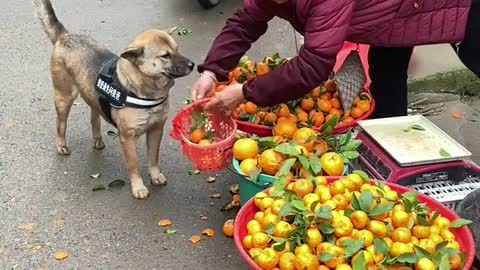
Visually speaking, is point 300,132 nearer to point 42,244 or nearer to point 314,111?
point 314,111

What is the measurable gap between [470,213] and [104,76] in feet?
6.99

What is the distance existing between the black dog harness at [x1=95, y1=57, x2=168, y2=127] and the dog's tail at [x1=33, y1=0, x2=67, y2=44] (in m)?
0.55

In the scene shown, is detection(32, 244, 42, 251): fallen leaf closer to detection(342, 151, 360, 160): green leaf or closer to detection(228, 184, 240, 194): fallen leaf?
detection(228, 184, 240, 194): fallen leaf

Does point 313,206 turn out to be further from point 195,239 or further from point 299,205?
point 195,239

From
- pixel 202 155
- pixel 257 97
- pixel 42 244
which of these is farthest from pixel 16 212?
pixel 257 97

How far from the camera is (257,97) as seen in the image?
10.9 feet

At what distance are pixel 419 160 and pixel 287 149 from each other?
660 millimetres

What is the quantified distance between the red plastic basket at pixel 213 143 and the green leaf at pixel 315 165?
511mm

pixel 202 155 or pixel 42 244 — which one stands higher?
pixel 202 155

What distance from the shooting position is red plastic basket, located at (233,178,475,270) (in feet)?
9.04

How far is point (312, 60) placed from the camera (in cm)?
315

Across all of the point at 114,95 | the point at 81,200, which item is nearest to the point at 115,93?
the point at 114,95

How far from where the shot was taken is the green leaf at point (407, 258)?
264 cm

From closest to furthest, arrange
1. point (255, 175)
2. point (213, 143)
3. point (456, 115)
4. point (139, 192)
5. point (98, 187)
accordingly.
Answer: point (255, 175) < point (213, 143) < point (139, 192) < point (98, 187) < point (456, 115)
